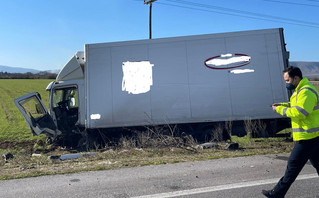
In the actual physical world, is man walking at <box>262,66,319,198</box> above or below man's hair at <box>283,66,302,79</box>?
below

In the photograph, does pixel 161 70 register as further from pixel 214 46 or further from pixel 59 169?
pixel 59 169

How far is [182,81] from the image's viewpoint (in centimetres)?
821

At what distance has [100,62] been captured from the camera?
851 centimetres

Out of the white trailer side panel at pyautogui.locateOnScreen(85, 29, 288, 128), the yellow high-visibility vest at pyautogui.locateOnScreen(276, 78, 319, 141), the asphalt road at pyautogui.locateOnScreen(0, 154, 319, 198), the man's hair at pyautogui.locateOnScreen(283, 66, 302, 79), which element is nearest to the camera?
the yellow high-visibility vest at pyautogui.locateOnScreen(276, 78, 319, 141)

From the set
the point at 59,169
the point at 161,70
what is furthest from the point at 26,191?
the point at 161,70

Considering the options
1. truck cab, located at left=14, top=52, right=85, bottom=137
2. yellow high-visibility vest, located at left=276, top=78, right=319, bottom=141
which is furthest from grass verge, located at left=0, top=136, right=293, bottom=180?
yellow high-visibility vest, located at left=276, top=78, right=319, bottom=141

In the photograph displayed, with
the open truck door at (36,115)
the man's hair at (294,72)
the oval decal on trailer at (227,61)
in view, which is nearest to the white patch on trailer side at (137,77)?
the oval decal on trailer at (227,61)

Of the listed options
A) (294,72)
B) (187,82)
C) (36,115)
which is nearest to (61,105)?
(36,115)

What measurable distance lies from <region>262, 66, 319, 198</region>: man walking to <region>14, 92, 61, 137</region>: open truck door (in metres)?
7.43

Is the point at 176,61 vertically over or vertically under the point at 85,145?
over

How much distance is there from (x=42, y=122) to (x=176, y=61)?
15.5ft

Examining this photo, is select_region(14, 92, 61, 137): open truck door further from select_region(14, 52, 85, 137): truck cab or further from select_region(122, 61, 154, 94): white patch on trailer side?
select_region(122, 61, 154, 94): white patch on trailer side

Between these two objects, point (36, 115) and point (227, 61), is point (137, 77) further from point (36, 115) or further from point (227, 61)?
point (36, 115)

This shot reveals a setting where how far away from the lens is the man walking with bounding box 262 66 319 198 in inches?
120
